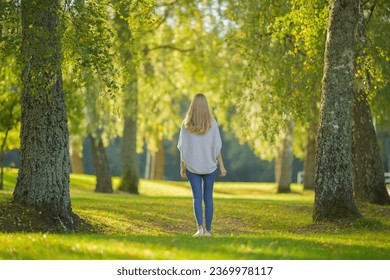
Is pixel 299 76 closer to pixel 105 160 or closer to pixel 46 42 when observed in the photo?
pixel 46 42

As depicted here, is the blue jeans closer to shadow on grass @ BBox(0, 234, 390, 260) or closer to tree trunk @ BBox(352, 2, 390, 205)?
shadow on grass @ BBox(0, 234, 390, 260)

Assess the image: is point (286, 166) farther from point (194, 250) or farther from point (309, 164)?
point (194, 250)

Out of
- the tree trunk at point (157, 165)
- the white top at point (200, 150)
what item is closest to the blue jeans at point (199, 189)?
the white top at point (200, 150)

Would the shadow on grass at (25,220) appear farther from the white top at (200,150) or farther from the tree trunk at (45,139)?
the white top at (200,150)

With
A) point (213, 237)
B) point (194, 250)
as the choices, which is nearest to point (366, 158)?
point (213, 237)

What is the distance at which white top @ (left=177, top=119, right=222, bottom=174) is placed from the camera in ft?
37.3

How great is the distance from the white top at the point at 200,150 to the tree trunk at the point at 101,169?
61.2 ft

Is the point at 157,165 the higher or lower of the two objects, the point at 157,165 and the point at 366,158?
the lower

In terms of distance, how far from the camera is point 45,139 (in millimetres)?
13273

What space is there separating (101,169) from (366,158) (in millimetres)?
13377

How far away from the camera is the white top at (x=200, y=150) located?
1137cm

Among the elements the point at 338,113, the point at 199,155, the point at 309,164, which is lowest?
the point at 199,155

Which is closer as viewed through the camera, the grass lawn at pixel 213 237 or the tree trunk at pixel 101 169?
the grass lawn at pixel 213 237

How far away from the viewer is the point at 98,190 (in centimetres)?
2992
